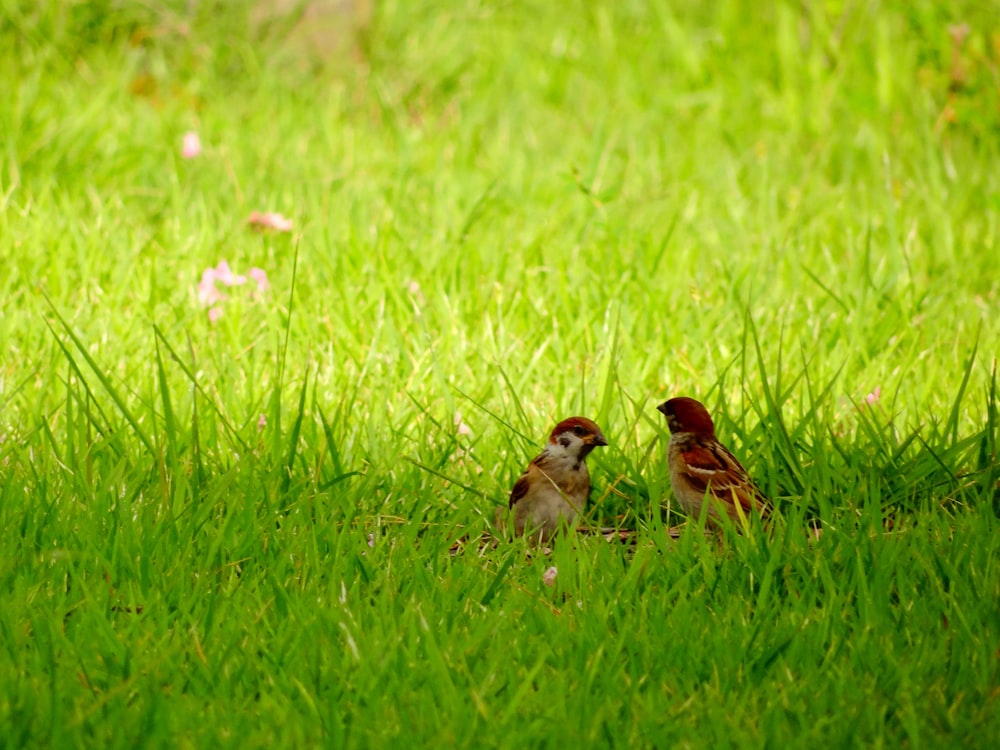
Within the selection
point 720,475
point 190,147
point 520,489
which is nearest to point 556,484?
point 520,489

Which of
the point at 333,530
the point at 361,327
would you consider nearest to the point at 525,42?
the point at 361,327

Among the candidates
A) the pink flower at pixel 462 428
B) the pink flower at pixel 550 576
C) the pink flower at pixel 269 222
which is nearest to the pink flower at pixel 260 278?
the pink flower at pixel 269 222

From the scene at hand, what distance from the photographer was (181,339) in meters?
5.33

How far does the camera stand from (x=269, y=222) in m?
6.21

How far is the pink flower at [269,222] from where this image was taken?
6.21m

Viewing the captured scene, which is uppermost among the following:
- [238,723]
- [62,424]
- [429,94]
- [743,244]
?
[429,94]

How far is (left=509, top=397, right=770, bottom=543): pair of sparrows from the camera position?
3904mm

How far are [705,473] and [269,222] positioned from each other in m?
3.00

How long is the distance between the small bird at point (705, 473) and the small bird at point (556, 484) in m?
0.26

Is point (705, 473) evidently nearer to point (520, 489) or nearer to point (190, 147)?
point (520, 489)

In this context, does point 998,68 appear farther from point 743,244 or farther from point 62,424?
point 62,424

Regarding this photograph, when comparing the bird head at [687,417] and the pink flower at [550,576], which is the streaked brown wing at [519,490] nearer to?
the pink flower at [550,576]

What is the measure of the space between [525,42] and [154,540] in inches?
263

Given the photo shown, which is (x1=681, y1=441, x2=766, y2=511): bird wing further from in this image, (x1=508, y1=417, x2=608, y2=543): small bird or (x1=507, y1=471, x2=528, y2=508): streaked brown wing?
(x1=507, y1=471, x2=528, y2=508): streaked brown wing
